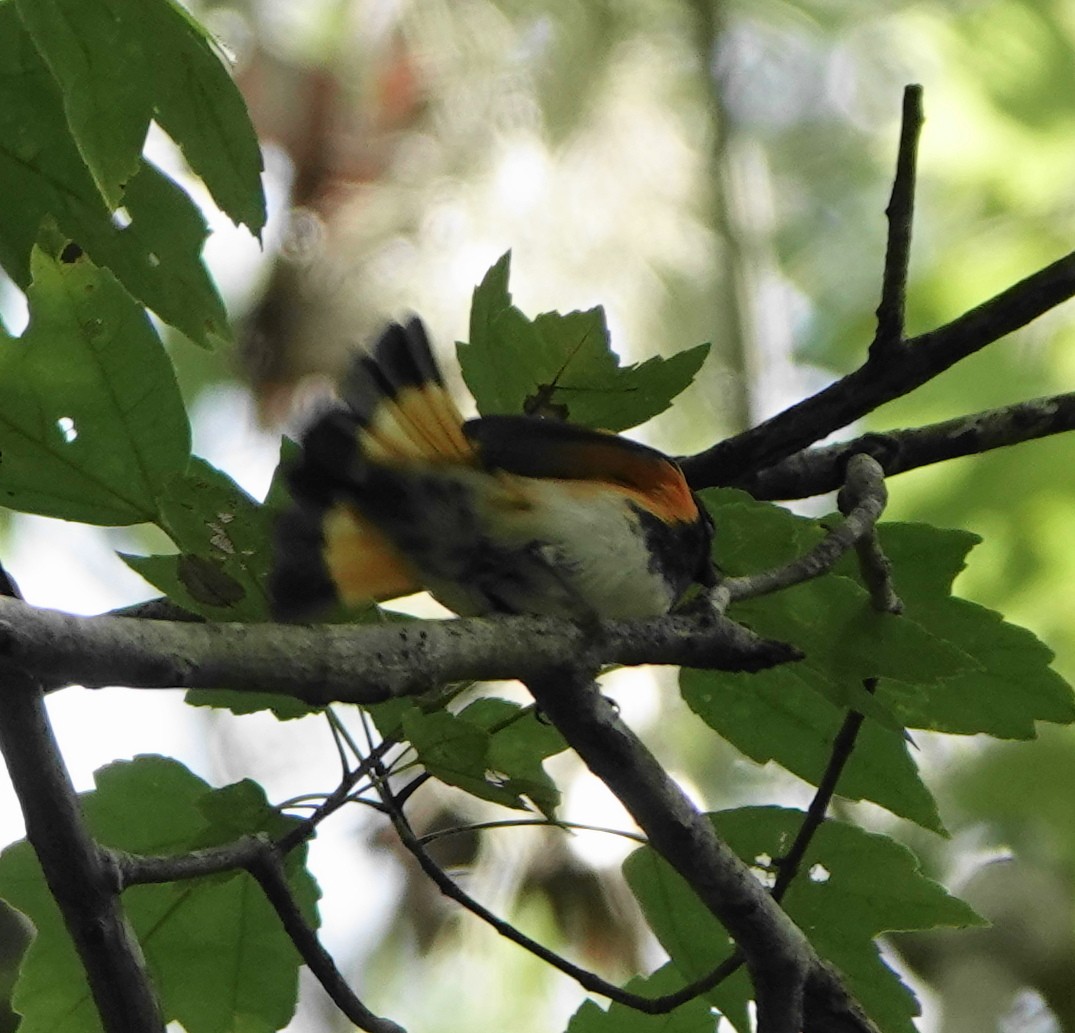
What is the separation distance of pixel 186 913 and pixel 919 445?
3.31 feet

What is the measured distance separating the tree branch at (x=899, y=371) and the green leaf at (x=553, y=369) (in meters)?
0.22

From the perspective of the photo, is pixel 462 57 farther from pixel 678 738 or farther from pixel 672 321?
pixel 678 738

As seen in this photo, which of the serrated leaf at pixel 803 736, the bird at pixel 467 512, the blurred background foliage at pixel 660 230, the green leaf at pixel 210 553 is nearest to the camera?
the green leaf at pixel 210 553

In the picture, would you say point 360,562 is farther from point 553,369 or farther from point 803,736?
point 803,736

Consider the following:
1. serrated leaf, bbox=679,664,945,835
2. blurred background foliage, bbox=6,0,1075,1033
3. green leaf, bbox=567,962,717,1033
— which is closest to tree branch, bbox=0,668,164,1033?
green leaf, bbox=567,962,717,1033

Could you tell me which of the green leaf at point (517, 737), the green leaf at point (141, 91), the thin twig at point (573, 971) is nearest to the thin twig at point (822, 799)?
the thin twig at point (573, 971)

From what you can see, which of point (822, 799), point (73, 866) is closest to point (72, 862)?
point (73, 866)

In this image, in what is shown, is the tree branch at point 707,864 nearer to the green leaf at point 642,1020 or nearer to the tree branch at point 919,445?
the green leaf at point 642,1020

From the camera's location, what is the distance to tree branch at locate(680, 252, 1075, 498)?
165 centimetres

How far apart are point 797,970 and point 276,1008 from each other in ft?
1.80

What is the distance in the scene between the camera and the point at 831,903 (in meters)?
1.61

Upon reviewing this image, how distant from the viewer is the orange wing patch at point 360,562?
4.84ft

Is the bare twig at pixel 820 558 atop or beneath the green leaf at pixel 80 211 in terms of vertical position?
beneath

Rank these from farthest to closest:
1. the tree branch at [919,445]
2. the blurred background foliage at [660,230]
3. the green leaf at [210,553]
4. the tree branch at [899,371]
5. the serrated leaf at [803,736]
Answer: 1. the blurred background foliage at [660,230]
2. the tree branch at [919,445]
3. the tree branch at [899,371]
4. the serrated leaf at [803,736]
5. the green leaf at [210,553]
